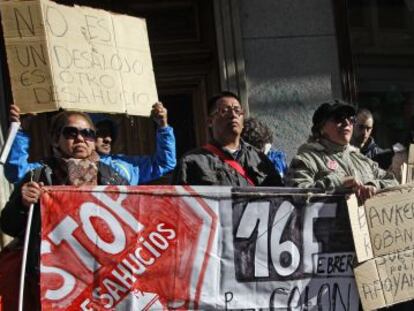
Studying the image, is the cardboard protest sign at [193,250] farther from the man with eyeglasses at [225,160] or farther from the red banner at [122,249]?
the man with eyeglasses at [225,160]

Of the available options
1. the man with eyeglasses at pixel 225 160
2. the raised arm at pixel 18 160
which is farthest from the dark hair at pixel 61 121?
the man with eyeglasses at pixel 225 160

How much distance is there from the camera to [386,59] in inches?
359

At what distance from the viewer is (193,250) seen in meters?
5.29

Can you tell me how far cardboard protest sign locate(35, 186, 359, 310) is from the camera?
5090 millimetres

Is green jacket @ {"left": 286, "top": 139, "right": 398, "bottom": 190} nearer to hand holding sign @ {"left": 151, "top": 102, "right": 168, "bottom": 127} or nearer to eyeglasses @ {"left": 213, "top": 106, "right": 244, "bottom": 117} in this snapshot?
eyeglasses @ {"left": 213, "top": 106, "right": 244, "bottom": 117}

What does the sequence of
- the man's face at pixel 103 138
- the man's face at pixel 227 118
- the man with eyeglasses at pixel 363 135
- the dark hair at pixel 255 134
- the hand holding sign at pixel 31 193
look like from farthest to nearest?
1. the man with eyeglasses at pixel 363 135
2. the dark hair at pixel 255 134
3. the man's face at pixel 103 138
4. the man's face at pixel 227 118
5. the hand holding sign at pixel 31 193

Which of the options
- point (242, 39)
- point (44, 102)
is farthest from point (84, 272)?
point (242, 39)

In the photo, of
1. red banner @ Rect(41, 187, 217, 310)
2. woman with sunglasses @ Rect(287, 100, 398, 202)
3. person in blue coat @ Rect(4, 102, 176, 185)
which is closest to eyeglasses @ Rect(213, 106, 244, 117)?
person in blue coat @ Rect(4, 102, 176, 185)

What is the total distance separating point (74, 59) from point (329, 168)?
5.03 feet

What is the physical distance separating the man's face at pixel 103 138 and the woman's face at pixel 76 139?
759 millimetres

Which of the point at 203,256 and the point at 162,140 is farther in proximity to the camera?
the point at 162,140

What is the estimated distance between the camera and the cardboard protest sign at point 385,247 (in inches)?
220

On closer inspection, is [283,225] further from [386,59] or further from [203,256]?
[386,59]

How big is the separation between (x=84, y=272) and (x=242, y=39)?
12.7 ft
